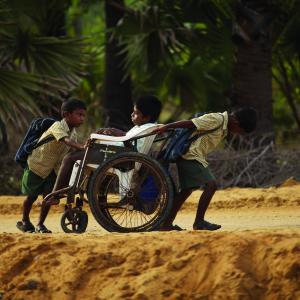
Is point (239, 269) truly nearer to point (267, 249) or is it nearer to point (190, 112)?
point (267, 249)

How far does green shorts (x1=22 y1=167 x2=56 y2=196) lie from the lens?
8625 millimetres

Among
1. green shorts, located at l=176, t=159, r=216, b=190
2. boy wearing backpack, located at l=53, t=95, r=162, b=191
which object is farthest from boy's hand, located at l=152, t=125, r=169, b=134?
green shorts, located at l=176, t=159, r=216, b=190

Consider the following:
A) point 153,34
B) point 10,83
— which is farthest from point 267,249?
point 153,34

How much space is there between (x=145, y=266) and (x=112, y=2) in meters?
10.1

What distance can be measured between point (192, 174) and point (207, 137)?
32 cm

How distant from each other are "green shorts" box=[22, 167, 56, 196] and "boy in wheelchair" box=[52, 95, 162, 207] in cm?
55

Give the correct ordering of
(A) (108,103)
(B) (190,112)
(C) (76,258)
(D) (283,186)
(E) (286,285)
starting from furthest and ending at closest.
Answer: (B) (190,112)
(A) (108,103)
(D) (283,186)
(C) (76,258)
(E) (286,285)

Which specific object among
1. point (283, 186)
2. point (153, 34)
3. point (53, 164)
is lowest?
point (283, 186)

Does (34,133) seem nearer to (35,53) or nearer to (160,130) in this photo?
(160,130)

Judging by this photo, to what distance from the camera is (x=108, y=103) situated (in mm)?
16875

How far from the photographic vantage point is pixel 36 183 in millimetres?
8648

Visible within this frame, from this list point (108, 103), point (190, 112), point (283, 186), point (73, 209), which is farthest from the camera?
point (190, 112)

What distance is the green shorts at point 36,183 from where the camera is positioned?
862 cm

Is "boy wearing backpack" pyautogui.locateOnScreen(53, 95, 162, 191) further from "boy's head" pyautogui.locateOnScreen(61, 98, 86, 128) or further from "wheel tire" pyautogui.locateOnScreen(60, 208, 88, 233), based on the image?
"boy's head" pyautogui.locateOnScreen(61, 98, 86, 128)
